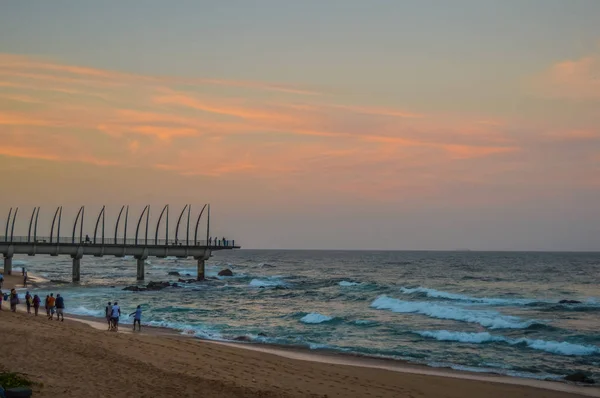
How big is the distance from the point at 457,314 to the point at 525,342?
1083 centimetres

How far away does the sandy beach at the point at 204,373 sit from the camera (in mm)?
14594

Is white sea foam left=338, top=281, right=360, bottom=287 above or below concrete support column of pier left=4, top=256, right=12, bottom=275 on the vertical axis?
below

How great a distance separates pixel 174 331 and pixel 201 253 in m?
43.2

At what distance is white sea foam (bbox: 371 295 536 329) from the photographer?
34.4 m

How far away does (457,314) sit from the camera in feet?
128

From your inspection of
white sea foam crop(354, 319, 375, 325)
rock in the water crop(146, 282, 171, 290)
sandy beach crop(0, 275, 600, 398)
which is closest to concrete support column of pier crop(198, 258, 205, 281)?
rock in the water crop(146, 282, 171, 290)

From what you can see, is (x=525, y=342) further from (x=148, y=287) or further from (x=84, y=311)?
(x=148, y=287)

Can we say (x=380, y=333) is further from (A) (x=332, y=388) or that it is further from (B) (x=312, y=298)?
(B) (x=312, y=298)

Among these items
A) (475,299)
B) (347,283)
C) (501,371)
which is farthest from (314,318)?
→ (347,283)

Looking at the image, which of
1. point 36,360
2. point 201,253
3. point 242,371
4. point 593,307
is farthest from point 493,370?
point 201,253

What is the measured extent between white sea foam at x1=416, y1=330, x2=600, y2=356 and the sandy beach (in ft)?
23.7

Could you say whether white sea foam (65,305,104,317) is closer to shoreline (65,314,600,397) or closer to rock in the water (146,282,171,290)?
shoreline (65,314,600,397)

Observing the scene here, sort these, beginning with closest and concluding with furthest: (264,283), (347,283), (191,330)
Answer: (191,330) < (347,283) < (264,283)

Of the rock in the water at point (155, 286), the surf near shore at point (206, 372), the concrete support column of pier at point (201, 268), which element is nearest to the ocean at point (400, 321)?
the rock in the water at point (155, 286)
